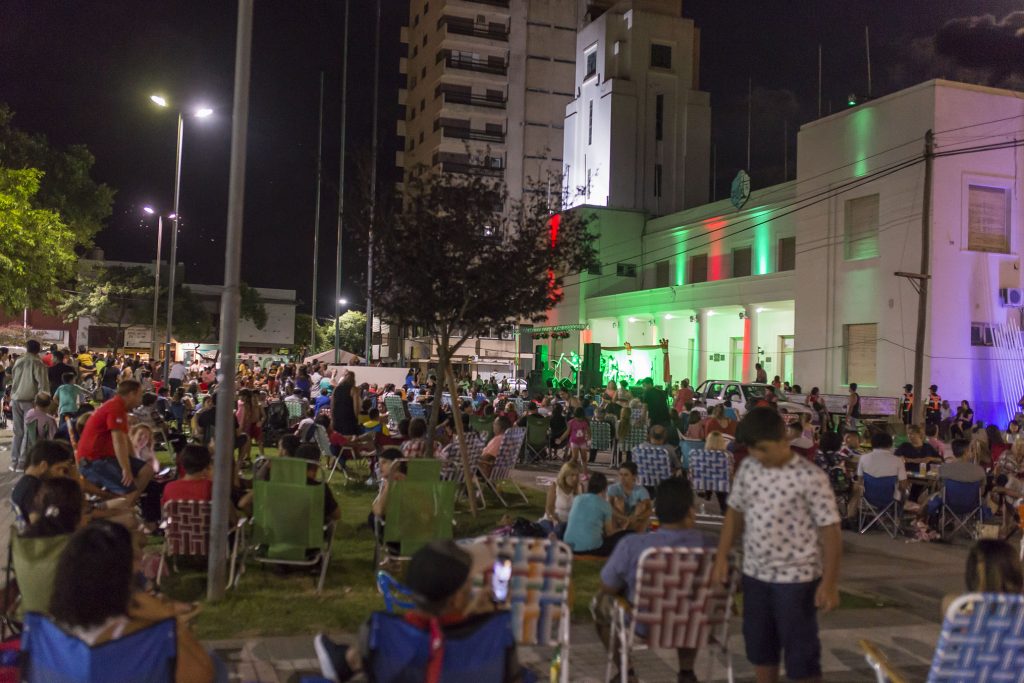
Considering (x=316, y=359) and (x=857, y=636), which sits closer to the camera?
(x=857, y=636)

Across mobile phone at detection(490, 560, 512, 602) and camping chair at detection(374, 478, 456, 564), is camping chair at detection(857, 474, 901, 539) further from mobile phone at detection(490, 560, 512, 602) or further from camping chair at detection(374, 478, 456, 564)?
mobile phone at detection(490, 560, 512, 602)

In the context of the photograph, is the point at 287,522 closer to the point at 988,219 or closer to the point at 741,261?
the point at 988,219

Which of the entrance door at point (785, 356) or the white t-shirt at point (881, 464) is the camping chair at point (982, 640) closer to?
the white t-shirt at point (881, 464)

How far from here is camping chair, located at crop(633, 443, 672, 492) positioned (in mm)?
10742

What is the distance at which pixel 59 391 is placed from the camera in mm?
13070

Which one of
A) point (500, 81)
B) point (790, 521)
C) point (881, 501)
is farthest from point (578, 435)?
point (500, 81)

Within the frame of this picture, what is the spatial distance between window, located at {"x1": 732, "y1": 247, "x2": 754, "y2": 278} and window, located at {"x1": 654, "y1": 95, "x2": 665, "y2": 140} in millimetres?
14508

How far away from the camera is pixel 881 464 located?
10023mm

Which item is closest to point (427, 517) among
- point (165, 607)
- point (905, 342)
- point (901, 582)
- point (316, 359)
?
point (165, 607)

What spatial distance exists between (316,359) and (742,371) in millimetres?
17140

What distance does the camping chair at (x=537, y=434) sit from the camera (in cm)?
1583

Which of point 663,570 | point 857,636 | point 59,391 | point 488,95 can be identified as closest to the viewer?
point 663,570

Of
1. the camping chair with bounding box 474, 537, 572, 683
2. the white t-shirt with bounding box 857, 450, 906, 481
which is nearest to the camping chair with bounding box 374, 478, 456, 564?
the camping chair with bounding box 474, 537, 572, 683

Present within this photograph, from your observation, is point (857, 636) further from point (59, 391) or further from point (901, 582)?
point (59, 391)
